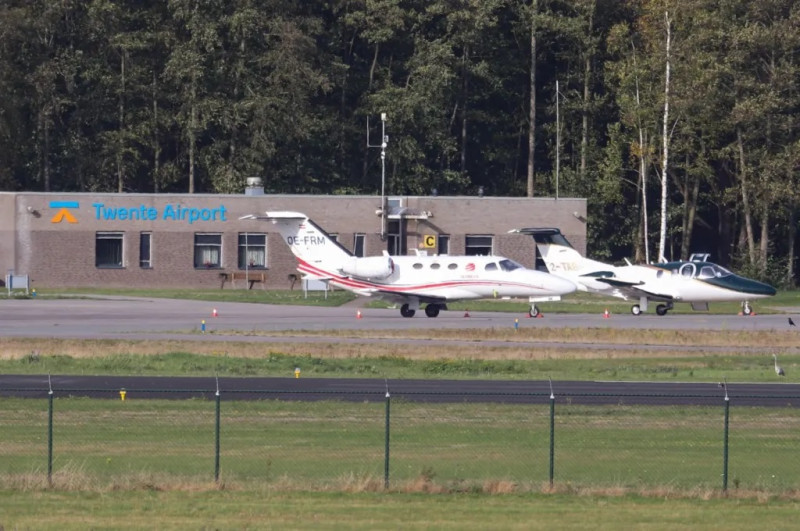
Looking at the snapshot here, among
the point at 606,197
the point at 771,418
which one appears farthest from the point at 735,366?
the point at 606,197

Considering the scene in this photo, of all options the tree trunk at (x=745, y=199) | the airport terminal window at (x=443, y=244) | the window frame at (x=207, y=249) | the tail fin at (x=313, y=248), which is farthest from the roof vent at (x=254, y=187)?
the tree trunk at (x=745, y=199)

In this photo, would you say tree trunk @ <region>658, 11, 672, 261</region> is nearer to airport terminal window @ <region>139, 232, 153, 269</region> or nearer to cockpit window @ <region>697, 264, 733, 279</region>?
cockpit window @ <region>697, 264, 733, 279</region>

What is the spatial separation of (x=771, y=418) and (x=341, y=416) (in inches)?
352

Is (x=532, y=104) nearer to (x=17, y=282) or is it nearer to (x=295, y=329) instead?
(x=17, y=282)

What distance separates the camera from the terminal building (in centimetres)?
6812

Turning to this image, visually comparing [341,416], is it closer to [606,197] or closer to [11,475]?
[11,475]

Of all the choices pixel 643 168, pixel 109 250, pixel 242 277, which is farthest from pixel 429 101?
pixel 109 250

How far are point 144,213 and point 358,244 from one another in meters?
12.1

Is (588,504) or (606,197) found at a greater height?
(606,197)

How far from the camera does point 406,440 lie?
23.1 m

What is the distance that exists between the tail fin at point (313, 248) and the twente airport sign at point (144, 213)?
682 inches

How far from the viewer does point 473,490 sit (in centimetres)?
1894

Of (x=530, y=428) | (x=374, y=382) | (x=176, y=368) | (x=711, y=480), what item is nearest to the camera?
(x=711, y=480)

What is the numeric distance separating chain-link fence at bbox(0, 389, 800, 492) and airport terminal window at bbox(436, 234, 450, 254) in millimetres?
42790
